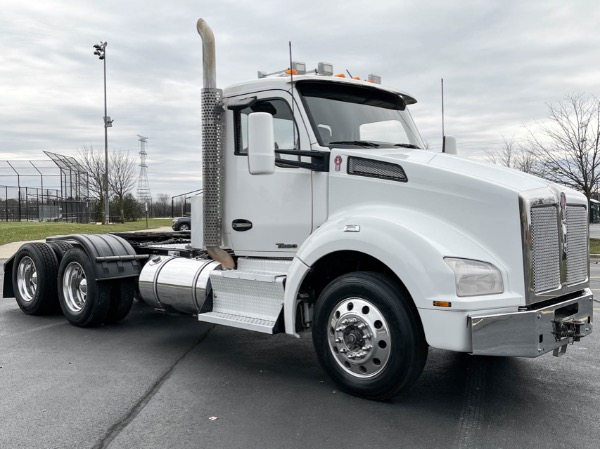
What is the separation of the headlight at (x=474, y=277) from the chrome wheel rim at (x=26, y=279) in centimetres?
626

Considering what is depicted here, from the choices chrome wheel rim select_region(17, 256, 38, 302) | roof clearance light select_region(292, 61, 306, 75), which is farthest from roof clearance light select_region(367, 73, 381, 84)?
chrome wheel rim select_region(17, 256, 38, 302)

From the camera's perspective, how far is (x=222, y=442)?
144 inches

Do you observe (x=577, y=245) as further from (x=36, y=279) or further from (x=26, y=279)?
(x=26, y=279)

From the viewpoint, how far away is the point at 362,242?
4.32 meters

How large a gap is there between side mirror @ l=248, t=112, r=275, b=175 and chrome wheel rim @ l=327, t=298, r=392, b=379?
1.30 m

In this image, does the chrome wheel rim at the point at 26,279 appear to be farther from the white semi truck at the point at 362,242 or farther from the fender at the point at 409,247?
the fender at the point at 409,247

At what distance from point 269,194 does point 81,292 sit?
326 cm

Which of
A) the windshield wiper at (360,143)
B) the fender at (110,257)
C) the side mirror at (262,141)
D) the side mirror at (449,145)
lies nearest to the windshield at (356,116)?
the windshield wiper at (360,143)

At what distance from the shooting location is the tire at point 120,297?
693 cm

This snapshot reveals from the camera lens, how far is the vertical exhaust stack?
571 cm

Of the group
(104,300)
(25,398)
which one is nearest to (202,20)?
(104,300)

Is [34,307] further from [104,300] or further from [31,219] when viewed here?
[31,219]

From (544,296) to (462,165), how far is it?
3.87 ft

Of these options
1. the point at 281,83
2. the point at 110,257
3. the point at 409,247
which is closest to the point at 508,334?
the point at 409,247
